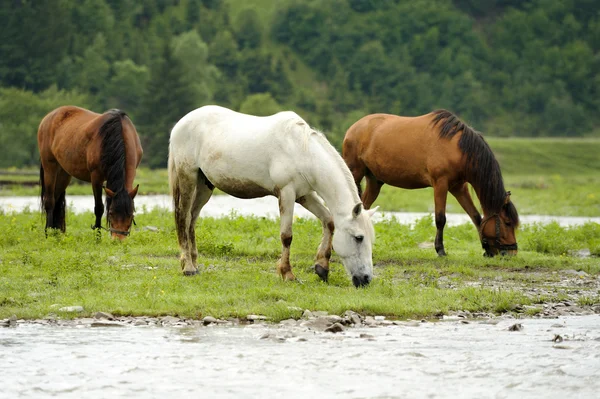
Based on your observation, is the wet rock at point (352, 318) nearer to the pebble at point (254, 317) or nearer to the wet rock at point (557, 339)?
the pebble at point (254, 317)

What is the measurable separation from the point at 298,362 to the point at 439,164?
7.48 meters

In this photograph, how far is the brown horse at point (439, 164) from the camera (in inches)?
553

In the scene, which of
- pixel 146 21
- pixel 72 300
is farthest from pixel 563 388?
pixel 146 21

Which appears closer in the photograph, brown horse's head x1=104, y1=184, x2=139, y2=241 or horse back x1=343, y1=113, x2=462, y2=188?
brown horse's head x1=104, y1=184, x2=139, y2=241

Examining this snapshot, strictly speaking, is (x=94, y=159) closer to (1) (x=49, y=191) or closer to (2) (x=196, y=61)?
(1) (x=49, y=191)

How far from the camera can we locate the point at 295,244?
1506 cm

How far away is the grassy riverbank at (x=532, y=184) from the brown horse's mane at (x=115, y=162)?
1087 cm

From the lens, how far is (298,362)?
7590 millimetres

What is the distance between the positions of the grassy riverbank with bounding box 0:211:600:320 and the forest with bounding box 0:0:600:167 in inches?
1918

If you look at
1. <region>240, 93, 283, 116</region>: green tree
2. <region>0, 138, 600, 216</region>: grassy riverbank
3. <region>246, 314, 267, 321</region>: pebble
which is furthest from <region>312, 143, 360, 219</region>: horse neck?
→ <region>240, 93, 283, 116</region>: green tree

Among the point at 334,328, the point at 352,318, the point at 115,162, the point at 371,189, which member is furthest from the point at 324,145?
the point at 371,189

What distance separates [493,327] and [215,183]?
4.40 m

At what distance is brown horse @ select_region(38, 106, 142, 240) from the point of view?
46.9 feet

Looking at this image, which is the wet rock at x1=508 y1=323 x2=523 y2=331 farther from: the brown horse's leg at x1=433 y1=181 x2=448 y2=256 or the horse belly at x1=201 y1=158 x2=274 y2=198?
the brown horse's leg at x1=433 y1=181 x2=448 y2=256
